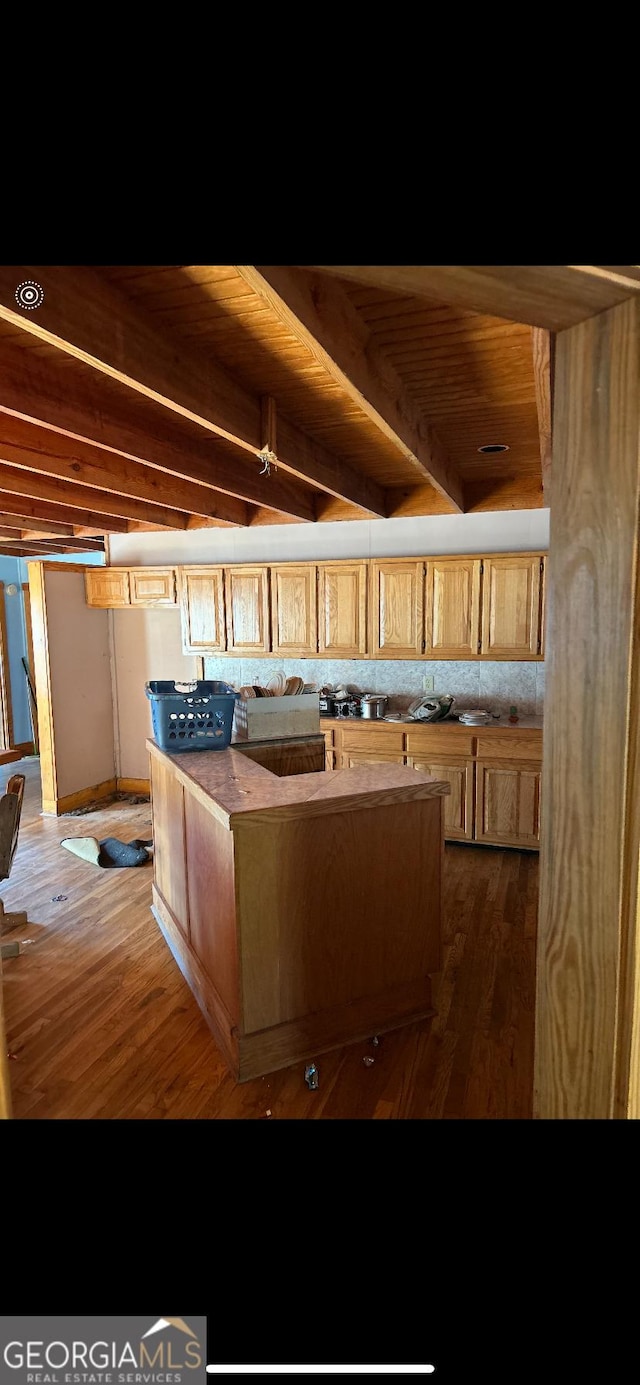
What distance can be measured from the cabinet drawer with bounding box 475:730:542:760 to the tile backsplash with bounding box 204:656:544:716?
0.59 metres

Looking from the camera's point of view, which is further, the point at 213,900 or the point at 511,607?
the point at 511,607

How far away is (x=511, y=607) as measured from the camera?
4480mm

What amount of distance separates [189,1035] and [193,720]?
4.48 ft

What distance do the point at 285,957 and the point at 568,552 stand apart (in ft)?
5.89

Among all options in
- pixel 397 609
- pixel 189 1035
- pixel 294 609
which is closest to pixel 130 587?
pixel 294 609

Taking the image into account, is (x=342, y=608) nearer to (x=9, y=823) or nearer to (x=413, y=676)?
(x=413, y=676)

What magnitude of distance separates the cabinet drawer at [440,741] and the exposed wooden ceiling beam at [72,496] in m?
2.64

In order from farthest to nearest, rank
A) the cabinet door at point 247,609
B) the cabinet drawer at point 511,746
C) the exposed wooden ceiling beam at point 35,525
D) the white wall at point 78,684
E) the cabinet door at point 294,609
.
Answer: the white wall at point 78,684, the cabinet door at point 247,609, the cabinet door at point 294,609, the exposed wooden ceiling beam at point 35,525, the cabinet drawer at point 511,746

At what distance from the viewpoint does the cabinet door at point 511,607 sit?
14.4 ft

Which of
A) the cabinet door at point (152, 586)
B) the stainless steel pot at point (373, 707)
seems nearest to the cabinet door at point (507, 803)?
the stainless steel pot at point (373, 707)

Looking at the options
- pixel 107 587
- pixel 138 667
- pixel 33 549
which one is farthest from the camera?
pixel 33 549

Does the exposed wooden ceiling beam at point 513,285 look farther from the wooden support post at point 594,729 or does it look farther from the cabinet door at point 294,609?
the cabinet door at point 294,609

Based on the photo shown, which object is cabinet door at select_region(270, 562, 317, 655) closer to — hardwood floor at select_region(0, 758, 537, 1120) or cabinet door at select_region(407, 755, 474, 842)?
cabinet door at select_region(407, 755, 474, 842)
